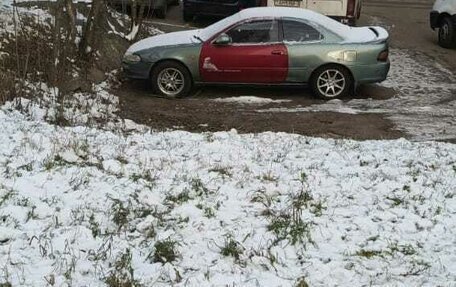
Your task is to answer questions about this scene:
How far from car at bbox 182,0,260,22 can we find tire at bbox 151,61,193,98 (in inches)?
226

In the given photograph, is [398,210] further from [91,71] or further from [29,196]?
[91,71]

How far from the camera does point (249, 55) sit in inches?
422

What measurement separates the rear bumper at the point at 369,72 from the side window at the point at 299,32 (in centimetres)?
87

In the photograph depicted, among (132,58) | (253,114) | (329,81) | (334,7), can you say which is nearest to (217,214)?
(253,114)

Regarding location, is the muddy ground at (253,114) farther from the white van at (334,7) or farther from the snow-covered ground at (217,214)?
the white van at (334,7)

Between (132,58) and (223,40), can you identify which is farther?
(132,58)

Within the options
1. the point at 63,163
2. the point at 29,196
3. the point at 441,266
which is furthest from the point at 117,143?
the point at 441,266

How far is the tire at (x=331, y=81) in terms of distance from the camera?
10.9m

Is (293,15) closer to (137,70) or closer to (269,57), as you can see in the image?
(269,57)

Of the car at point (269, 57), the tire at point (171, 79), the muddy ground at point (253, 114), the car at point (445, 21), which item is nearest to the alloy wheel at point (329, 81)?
the car at point (269, 57)

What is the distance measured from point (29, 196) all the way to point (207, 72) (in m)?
6.23

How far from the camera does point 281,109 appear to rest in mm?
10398

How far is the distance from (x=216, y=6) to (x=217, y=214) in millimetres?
12011

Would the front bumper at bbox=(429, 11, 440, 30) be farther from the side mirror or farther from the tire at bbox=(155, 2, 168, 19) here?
the side mirror
